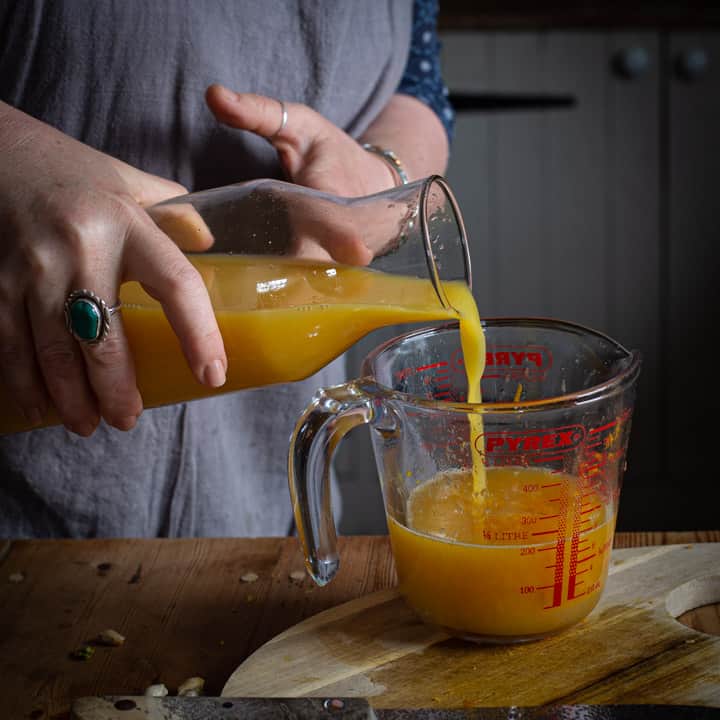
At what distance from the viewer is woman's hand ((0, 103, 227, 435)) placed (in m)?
0.80

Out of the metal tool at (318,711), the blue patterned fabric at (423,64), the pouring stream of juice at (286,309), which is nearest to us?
the metal tool at (318,711)

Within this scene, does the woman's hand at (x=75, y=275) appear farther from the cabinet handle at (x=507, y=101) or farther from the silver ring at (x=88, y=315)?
the cabinet handle at (x=507, y=101)

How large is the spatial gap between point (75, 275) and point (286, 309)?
170 mm

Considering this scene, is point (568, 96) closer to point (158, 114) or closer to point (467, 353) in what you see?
A: point (158, 114)

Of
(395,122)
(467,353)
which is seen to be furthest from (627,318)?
(467,353)

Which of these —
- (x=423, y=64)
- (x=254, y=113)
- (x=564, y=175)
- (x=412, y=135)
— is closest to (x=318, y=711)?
(x=254, y=113)

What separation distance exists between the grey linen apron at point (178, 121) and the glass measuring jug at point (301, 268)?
1.06 ft

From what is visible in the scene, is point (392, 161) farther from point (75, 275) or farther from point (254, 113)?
point (75, 275)

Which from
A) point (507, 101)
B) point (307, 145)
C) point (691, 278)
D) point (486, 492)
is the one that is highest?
point (307, 145)

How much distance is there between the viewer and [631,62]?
2270 millimetres

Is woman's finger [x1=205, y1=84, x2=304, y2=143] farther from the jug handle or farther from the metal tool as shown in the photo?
the metal tool

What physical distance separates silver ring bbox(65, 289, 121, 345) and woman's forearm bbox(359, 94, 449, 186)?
0.48m

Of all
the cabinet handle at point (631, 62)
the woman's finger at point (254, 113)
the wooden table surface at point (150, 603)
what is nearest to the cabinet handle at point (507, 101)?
the cabinet handle at point (631, 62)

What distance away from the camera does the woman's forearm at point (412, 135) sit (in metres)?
1.25
